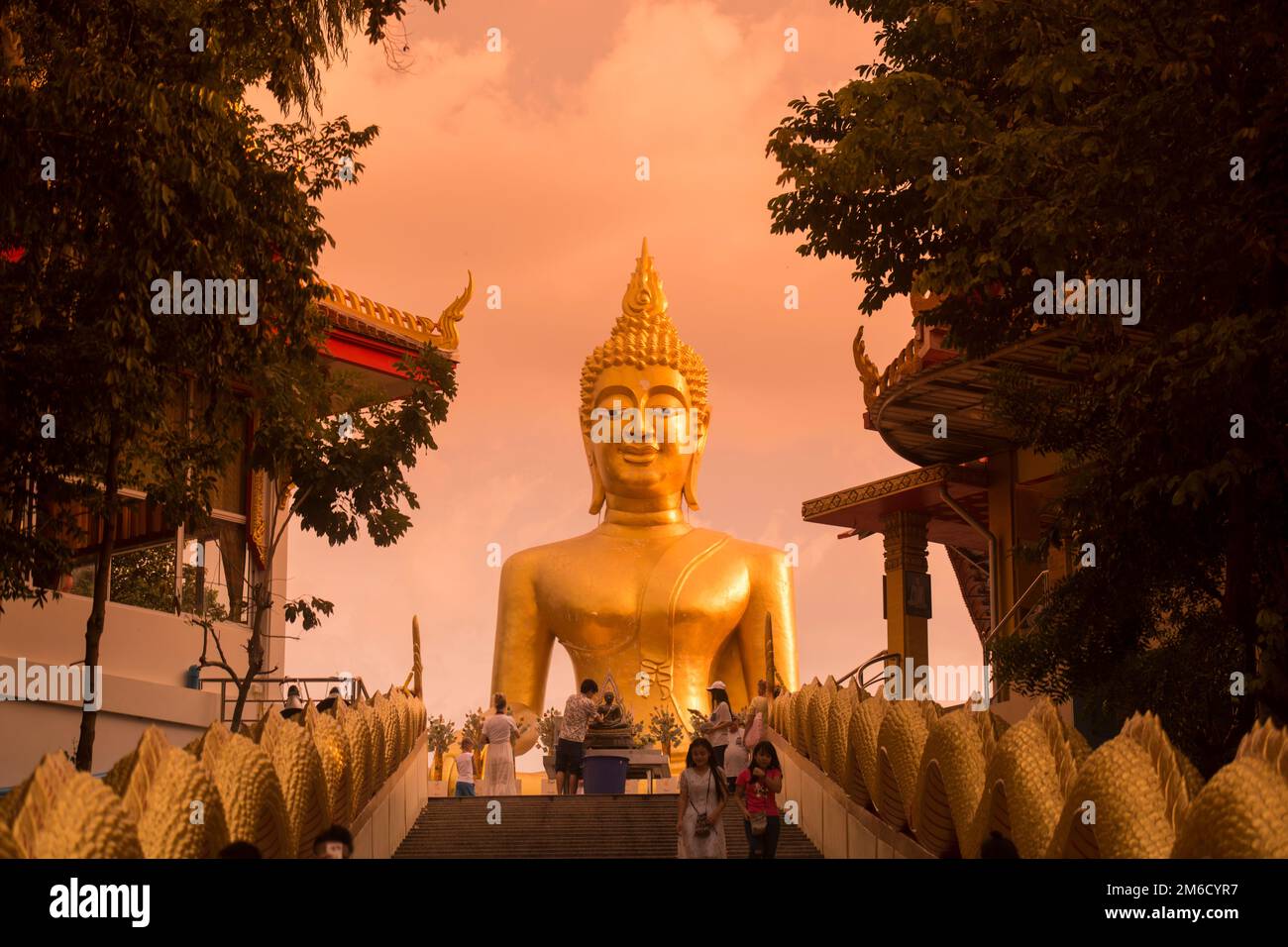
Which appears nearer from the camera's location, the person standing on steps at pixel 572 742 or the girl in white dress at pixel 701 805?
the girl in white dress at pixel 701 805

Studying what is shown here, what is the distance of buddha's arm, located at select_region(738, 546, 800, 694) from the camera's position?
20.7 meters

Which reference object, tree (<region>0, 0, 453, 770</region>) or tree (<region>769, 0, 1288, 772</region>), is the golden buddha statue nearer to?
tree (<region>769, 0, 1288, 772</region>)

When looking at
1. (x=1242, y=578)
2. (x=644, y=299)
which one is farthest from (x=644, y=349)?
(x=1242, y=578)

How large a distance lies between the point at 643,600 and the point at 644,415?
2.21 meters

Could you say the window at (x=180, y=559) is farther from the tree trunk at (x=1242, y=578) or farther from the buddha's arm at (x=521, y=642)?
the tree trunk at (x=1242, y=578)

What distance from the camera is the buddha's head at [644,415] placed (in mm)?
20969

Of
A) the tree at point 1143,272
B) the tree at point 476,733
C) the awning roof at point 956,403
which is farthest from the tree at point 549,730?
the tree at point 1143,272

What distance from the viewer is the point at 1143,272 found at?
33.8 ft

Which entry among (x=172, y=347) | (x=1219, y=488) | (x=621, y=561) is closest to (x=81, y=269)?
(x=172, y=347)

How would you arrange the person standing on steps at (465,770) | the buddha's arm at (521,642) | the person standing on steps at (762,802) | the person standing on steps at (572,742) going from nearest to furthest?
the person standing on steps at (762,802)
the person standing on steps at (572,742)
the person standing on steps at (465,770)
the buddha's arm at (521,642)

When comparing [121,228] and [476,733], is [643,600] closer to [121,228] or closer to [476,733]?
[476,733]

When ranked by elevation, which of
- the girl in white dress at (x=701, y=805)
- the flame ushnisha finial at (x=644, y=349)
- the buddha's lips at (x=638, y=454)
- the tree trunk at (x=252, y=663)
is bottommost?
the girl in white dress at (x=701, y=805)

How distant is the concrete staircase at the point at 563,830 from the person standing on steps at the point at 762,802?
124 centimetres

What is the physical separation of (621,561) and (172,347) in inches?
395
